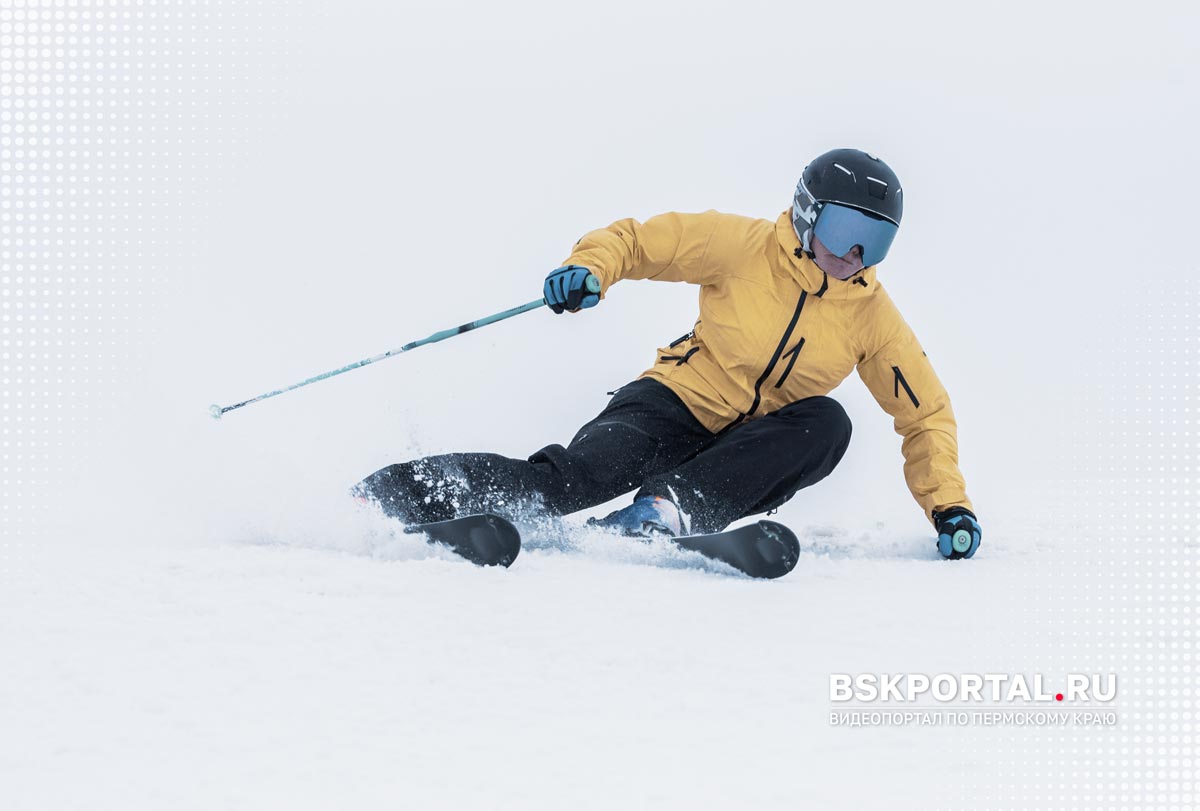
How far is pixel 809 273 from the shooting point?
10.5ft

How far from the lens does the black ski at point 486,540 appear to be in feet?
7.73

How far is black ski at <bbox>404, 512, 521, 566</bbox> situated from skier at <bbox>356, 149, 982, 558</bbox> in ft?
1.31

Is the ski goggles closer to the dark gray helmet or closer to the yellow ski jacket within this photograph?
the dark gray helmet

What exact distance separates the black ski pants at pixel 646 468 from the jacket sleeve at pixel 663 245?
36cm

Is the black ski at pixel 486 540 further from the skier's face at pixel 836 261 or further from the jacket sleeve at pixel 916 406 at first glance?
the jacket sleeve at pixel 916 406

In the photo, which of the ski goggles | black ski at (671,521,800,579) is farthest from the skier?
black ski at (671,521,800,579)

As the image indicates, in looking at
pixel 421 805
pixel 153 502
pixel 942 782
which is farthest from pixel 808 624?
pixel 153 502

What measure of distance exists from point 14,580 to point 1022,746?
1.87 metres

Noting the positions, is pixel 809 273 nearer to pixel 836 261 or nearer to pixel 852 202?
pixel 836 261

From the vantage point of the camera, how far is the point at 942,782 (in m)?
1.43

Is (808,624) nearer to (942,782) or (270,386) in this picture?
(942,782)

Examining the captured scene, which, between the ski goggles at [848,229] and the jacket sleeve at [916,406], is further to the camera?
the jacket sleeve at [916,406]

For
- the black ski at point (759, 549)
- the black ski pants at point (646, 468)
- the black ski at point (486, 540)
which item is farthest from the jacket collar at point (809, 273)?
the black ski at point (486, 540)

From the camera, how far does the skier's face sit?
124 inches
